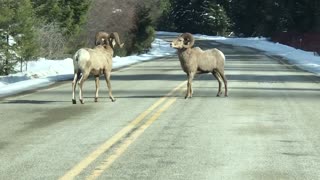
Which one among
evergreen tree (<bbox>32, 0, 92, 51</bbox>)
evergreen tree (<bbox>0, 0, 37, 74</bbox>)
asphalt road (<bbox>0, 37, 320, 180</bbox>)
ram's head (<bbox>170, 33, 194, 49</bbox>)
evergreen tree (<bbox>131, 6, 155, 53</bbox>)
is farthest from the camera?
evergreen tree (<bbox>131, 6, 155, 53</bbox>)

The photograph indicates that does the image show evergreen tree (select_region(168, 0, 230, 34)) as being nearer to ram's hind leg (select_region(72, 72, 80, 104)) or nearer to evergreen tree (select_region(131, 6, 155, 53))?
evergreen tree (select_region(131, 6, 155, 53))

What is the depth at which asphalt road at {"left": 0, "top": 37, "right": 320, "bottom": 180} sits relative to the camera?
26.7 ft

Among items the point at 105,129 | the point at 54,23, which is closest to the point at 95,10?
the point at 54,23

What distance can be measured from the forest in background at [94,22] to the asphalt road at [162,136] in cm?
840

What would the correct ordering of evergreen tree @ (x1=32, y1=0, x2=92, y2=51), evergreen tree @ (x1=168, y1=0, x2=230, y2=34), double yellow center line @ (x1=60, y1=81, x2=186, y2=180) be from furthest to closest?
evergreen tree @ (x1=168, y1=0, x2=230, y2=34)
evergreen tree @ (x1=32, y1=0, x2=92, y2=51)
double yellow center line @ (x1=60, y1=81, x2=186, y2=180)

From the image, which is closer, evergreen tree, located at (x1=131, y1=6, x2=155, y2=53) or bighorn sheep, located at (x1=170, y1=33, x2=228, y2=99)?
bighorn sheep, located at (x1=170, y1=33, x2=228, y2=99)

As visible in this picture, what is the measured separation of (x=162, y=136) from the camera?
35.2ft

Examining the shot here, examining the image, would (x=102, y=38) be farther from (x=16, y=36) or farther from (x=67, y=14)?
(x=67, y=14)

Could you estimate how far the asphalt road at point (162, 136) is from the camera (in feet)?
26.7

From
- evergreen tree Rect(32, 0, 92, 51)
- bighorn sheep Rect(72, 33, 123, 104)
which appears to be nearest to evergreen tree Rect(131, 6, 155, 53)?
evergreen tree Rect(32, 0, 92, 51)

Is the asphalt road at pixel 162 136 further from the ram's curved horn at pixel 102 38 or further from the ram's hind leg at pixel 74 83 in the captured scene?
the ram's curved horn at pixel 102 38

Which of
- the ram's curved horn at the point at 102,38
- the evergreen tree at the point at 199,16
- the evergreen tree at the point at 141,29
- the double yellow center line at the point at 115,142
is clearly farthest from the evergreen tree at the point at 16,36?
the evergreen tree at the point at 199,16

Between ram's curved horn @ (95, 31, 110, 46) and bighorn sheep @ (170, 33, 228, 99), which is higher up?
ram's curved horn @ (95, 31, 110, 46)

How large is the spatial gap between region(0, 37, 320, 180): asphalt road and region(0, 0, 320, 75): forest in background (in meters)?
8.40
